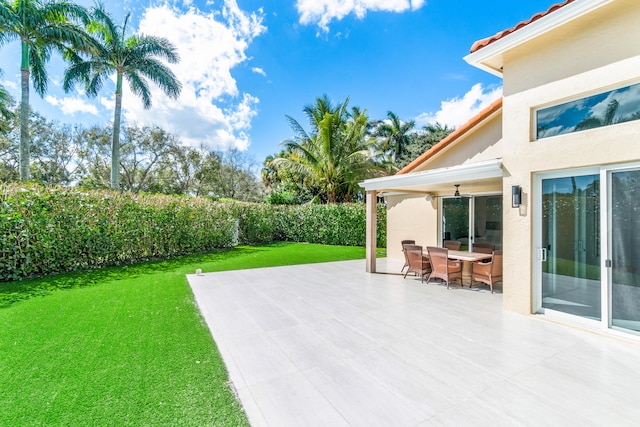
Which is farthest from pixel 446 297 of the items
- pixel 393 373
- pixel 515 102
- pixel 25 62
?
pixel 25 62

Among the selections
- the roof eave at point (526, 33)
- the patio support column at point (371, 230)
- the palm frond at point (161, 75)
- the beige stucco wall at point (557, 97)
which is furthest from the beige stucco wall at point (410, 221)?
the palm frond at point (161, 75)

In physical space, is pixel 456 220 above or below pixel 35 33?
below

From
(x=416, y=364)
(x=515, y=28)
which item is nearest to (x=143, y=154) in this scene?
(x=515, y=28)

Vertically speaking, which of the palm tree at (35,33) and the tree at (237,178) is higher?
the palm tree at (35,33)

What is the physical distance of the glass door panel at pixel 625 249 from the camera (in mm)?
4555

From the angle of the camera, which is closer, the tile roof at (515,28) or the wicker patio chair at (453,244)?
the tile roof at (515,28)

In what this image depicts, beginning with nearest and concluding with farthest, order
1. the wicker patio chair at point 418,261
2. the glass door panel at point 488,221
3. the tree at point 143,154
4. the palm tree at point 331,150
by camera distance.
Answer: the wicker patio chair at point 418,261 < the glass door panel at point 488,221 < the palm tree at point 331,150 < the tree at point 143,154

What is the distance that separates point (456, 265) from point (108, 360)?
27.1 ft

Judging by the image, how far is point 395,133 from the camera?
122ft

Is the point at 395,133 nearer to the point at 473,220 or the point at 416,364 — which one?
the point at 473,220

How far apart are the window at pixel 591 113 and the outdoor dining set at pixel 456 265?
340 centimetres

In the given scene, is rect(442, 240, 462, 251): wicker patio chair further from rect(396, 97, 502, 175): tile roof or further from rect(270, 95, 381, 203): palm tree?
rect(270, 95, 381, 203): palm tree

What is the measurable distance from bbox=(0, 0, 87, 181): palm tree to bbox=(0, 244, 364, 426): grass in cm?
1339

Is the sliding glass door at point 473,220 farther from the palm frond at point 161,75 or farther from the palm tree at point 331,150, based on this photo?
the palm frond at point 161,75
